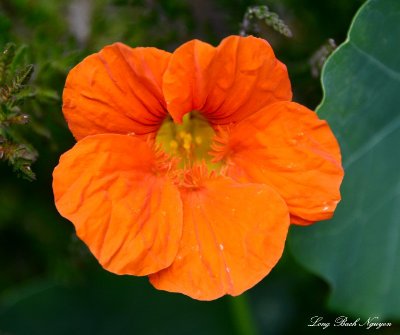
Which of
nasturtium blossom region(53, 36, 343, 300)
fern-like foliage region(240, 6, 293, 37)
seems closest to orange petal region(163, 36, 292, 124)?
nasturtium blossom region(53, 36, 343, 300)

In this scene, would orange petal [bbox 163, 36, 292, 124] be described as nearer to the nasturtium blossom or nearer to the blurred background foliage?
the nasturtium blossom

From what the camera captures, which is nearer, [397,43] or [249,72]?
[249,72]

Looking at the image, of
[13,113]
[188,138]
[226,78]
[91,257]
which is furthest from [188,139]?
[91,257]

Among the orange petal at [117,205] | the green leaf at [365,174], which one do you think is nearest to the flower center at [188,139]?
the orange petal at [117,205]

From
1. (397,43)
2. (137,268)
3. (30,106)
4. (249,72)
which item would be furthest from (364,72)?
(30,106)

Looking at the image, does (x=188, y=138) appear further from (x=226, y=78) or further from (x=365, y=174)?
(x=365, y=174)

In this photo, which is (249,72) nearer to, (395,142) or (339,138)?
(339,138)

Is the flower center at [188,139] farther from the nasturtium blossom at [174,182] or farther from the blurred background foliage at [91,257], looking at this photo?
the blurred background foliage at [91,257]
